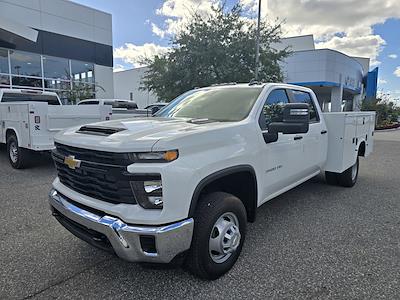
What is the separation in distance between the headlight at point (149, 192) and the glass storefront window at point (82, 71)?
20.3 metres

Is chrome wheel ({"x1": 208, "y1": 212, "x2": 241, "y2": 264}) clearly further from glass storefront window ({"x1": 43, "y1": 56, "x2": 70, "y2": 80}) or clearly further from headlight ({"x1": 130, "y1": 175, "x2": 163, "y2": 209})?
glass storefront window ({"x1": 43, "y1": 56, "x2": 70, "y2": 80})

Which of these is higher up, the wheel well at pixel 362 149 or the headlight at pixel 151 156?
the headlight at pixel 151 156

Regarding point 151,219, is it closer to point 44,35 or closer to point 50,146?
point 50,146

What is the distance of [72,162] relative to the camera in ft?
9.29

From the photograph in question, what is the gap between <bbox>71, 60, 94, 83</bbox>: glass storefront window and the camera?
67.8 ft

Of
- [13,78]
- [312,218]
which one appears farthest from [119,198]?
[13,78]

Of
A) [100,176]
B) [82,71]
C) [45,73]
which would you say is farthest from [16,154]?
[82,71]

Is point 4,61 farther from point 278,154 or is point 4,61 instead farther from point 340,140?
point 278,154

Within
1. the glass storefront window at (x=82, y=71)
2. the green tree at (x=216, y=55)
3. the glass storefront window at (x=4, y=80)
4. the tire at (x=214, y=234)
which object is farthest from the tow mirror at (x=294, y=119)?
the glass storefront window at (x=82, y=71)

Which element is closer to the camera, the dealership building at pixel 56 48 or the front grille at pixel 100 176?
the front grille at pixel 100 176

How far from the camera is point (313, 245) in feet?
11.8

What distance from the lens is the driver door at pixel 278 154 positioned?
353 centimetres

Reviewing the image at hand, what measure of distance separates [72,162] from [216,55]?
1429cm

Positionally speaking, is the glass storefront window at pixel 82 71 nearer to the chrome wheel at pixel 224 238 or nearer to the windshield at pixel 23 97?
the windshield at pixel 23 97
